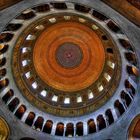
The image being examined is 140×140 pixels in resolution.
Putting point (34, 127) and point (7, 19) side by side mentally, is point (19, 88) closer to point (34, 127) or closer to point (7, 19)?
point (34, 127)

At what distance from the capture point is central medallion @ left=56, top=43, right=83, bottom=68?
2784 cm

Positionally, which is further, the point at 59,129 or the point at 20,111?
the point at 59,129

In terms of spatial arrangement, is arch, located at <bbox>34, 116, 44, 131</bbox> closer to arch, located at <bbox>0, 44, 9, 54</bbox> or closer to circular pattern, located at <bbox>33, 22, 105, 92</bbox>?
circular pattern, located at <bbox>33, 22, 105, 92</bbox>

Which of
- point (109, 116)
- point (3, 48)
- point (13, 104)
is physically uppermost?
point (3, 48)

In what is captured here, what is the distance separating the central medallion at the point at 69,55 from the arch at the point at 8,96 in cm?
595

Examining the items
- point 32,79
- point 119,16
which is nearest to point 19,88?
point 32,79

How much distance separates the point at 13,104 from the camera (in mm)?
24812

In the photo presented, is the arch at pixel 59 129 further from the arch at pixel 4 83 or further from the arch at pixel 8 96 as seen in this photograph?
the arch at pixel 4 83

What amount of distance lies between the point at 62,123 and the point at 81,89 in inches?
156

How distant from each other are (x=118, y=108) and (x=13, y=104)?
9045 mm

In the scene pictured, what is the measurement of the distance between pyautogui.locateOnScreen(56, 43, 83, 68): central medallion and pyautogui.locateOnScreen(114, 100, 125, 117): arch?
20.7 feet

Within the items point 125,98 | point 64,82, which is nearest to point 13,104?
point 64,82

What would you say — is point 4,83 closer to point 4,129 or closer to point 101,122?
point 4,129

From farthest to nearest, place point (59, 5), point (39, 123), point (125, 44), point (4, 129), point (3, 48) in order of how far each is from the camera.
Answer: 1. point (39, 123)
2. point (4, 129)
3. point (3, 48)
4. point (125, 44)
5. point (59, 5)
